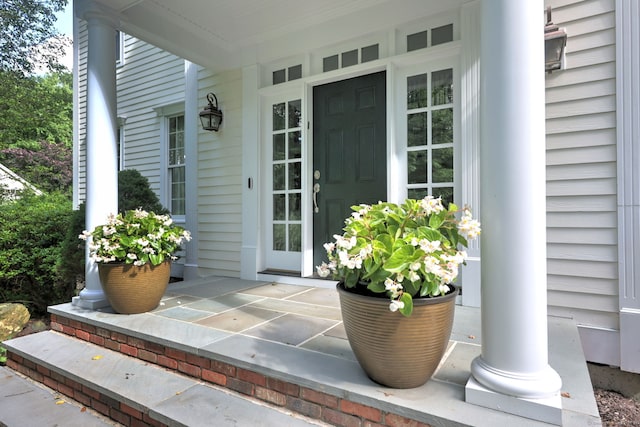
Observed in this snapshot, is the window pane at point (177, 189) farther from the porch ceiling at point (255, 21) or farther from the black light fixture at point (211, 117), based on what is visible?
the porch ceiling at point (255, 21)

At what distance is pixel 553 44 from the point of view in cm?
229

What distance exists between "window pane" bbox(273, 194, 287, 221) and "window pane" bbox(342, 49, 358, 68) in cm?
145

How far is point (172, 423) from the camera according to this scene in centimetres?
160

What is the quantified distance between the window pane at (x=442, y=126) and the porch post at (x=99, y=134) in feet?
8.66

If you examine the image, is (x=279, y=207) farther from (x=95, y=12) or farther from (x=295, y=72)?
(x=95, y=12)

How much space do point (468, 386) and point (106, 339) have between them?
227 cm

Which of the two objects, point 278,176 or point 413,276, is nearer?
point 413,276

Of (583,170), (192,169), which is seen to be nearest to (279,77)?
(192,169)

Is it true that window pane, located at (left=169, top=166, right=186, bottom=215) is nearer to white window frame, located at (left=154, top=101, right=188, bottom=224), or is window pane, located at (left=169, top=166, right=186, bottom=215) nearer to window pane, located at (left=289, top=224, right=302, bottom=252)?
white window frame, located at (left=154, top=101, right=188, bottom=224)

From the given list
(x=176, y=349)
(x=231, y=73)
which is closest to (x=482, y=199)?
(x=176, y=349)

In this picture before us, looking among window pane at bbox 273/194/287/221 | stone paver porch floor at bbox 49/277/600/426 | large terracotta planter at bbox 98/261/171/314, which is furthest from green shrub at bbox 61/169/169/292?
large terracotta planter at bbox 98/261/171/314

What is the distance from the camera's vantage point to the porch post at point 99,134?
285 cm

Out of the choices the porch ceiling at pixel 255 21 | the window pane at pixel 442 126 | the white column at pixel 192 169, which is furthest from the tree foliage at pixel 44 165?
the window pane at pixel 442 126

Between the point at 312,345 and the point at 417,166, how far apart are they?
70.4 inches
